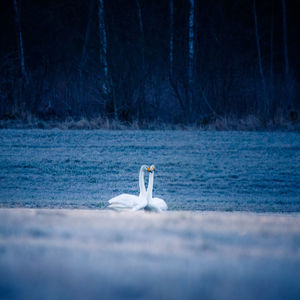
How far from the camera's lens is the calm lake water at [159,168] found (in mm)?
10781

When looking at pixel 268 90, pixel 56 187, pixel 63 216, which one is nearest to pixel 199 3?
pixel 268 90

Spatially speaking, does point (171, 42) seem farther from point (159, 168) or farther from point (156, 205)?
point (156, 205)

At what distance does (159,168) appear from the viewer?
13461mm

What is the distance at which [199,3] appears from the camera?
74.1 ft

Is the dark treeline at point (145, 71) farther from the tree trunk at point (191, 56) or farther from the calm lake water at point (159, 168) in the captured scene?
the calm lake water at point (159, 168)

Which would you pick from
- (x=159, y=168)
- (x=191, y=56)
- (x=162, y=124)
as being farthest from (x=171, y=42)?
(x=159, y=168)

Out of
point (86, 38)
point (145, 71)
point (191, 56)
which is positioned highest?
point (86, 38)

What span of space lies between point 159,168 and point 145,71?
7.30 m

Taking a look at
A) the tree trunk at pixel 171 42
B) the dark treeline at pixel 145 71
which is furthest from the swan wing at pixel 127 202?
the tree trunk at pixel 171 42

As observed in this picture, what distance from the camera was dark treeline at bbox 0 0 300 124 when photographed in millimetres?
19234

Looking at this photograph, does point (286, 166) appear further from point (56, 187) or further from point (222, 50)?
point (222, 50)

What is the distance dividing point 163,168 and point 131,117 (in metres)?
5.84

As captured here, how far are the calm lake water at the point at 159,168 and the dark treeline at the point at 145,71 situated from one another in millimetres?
2945

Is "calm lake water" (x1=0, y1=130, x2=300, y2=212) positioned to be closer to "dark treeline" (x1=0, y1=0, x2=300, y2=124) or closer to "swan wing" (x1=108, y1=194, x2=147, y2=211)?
"swan wing" (x1=108, y1=194, x2=147, y2=211)
